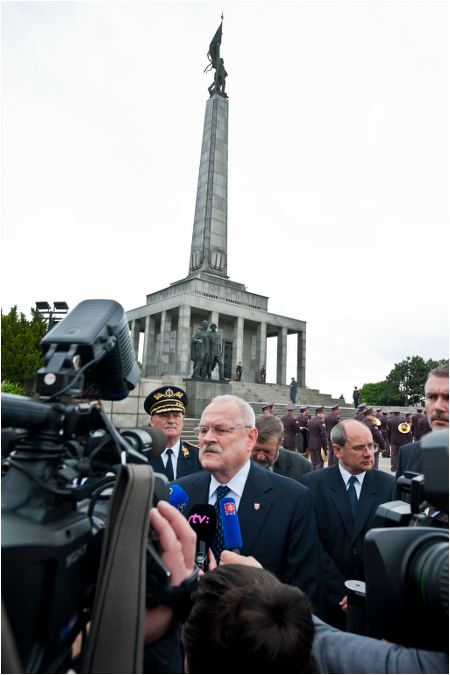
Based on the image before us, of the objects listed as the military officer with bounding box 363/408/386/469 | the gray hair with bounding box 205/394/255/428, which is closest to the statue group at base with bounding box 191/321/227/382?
the military officer with bounding box 363/408/386/469

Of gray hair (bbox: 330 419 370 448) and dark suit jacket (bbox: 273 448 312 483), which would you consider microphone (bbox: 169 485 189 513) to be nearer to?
gray hair (bbox: 330 419 370 448)

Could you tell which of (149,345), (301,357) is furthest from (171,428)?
(301,357)

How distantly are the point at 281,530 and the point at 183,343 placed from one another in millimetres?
25467

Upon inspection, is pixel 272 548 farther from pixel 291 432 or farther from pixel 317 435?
pixel 317 435

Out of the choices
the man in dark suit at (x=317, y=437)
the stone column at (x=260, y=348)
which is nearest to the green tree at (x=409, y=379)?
the stone column at (x=260, y=348)

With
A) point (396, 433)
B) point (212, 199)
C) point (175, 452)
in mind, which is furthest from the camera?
point (212, 199)

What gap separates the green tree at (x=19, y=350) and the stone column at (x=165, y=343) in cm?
872

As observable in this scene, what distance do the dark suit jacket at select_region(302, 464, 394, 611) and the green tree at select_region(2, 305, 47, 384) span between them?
771 inches

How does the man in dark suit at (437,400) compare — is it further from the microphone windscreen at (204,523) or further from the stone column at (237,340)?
the stone column at (237,340)

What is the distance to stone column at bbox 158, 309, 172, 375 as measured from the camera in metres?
29.9

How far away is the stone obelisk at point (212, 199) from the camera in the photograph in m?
30.9

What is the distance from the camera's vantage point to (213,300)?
97.4 ft

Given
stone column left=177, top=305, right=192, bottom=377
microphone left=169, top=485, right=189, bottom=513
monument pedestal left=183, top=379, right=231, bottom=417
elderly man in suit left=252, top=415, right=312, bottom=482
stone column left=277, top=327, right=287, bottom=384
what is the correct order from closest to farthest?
microphone left=169, top=485, right=189, bottom=513 → elderly man in suit left=252, top=415, right=312, bottom=482 → monument pedestal left=183, top=379, right=231, bottom=417 → stone column left=177, top=305, right=192, bottom=377 → stone column left=277, top=327, right=287, bottom=384

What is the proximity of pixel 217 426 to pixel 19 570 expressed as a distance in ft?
5.64
